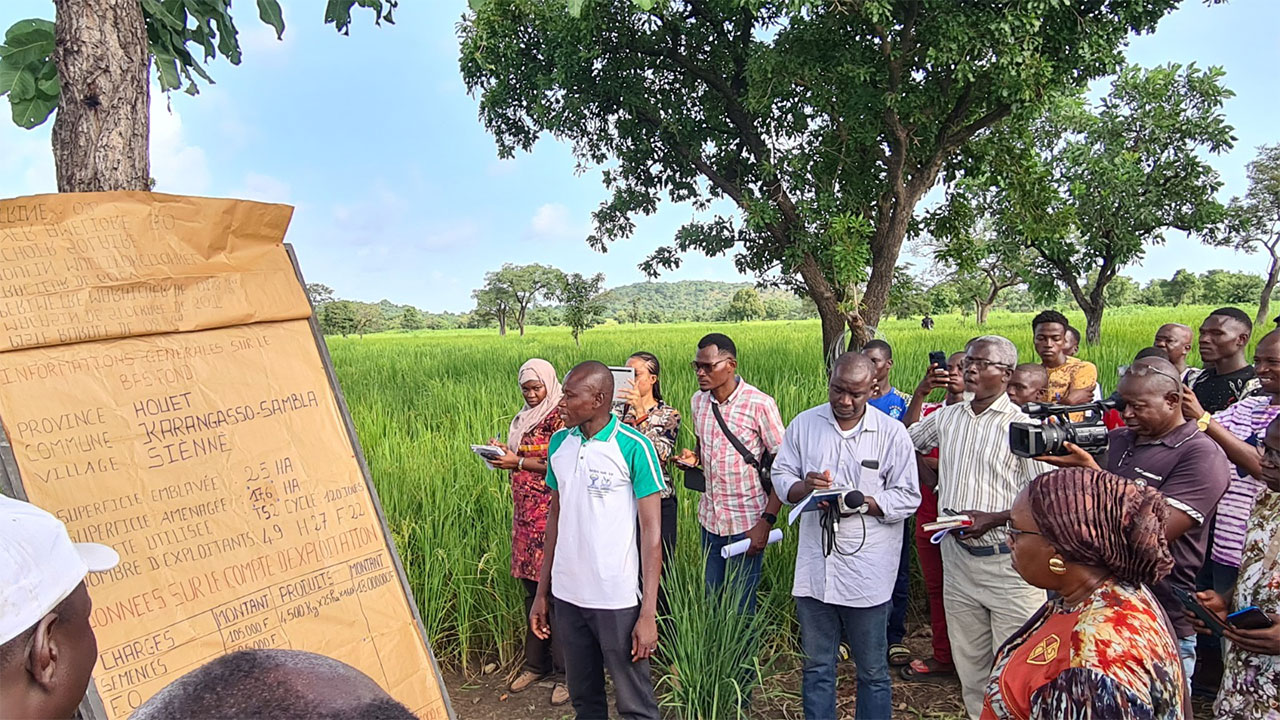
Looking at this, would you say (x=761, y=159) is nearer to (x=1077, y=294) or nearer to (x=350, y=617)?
(x=350, y=617)

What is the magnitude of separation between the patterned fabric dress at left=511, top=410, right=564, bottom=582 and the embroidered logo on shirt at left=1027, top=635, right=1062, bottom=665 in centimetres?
212

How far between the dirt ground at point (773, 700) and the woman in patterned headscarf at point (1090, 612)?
5.51 ft

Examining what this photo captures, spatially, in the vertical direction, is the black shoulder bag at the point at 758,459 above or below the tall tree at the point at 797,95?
below

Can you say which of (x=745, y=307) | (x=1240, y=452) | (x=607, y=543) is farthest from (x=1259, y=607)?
(x=745, y=307)

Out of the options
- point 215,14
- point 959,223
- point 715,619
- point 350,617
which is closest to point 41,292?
point 350,617

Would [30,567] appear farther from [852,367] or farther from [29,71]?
[852,367]

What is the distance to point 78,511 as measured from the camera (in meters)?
1.70

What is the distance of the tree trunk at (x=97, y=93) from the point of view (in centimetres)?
215

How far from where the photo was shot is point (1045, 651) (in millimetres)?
1510

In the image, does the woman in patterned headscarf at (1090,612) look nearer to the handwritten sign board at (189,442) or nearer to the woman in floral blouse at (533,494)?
→ the handwritten sign board at (189,442)

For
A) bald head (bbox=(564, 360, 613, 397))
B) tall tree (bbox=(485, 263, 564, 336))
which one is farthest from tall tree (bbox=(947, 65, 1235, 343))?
tall tree (bbox=(485, 263, 564, 336))

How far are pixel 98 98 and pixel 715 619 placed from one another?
2681 mm

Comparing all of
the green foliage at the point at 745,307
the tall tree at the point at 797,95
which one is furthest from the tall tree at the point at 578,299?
the green foliage at the point at 745,307

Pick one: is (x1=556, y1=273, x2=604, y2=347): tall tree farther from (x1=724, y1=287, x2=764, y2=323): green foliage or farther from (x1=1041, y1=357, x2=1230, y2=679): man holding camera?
(x1=724, y1=287, x2=764, y2=323): green foliage
